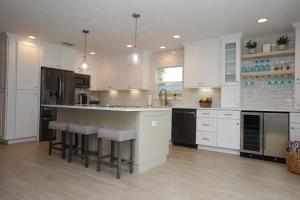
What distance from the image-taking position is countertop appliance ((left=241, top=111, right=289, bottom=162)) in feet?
12.4

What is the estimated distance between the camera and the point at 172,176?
2992mm

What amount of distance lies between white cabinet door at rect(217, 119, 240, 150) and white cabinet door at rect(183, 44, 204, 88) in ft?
3.73

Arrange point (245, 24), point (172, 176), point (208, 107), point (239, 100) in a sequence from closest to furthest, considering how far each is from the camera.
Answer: point (172, 176) < point (245, 24) < point (239, 100) < point (208, 107)

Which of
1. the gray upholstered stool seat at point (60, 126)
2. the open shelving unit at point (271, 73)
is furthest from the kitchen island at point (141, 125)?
the open shelving unit at point (271, 73)

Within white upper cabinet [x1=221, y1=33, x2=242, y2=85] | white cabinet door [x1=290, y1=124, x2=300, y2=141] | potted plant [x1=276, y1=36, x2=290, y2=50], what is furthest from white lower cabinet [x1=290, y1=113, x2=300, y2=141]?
potted plant [x1=276, y1=36, x2=290, y2=50]

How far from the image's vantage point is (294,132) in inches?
145

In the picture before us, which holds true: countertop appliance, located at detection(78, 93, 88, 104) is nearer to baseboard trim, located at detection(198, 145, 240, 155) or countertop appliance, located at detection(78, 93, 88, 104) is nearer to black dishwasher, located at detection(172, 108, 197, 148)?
black dishwasher, located at detection(172, 108, 197, 148)

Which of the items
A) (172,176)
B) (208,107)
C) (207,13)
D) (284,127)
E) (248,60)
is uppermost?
(207,13)

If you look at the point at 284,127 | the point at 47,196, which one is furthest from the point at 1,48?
the point at 284,127

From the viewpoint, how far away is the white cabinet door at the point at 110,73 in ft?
22.3

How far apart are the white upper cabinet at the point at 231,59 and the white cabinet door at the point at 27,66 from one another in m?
4.57

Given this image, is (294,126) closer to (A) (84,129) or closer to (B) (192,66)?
(B) (192,66)

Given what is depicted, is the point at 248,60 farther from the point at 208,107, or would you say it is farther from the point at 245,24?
the point at 208,107

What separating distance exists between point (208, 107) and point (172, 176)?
245 cm
